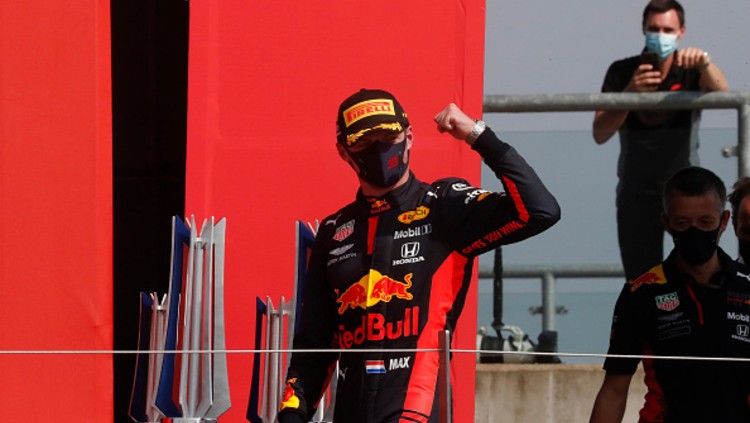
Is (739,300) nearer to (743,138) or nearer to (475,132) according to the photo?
(475,132)

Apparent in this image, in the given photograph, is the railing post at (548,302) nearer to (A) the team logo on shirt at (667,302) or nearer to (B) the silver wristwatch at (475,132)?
(A) the team logo on shirt at (667,302)

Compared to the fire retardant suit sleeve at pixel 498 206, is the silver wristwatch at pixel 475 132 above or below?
above

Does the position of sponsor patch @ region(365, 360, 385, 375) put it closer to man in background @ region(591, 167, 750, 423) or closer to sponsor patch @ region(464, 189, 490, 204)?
sponsor patch @ region(464, 189, 490, 204)

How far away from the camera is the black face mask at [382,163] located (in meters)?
3.97

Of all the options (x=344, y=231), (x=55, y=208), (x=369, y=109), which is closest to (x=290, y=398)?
(x=344, y=231)

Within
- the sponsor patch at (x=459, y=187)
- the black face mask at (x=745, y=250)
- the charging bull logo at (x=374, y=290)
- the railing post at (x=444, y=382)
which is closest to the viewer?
the railing post at (x=444, y=382)

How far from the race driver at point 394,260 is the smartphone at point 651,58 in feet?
5.02

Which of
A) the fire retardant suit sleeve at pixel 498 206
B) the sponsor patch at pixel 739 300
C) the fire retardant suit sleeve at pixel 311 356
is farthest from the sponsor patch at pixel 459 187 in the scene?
the sponsor patch at pixel 739 300

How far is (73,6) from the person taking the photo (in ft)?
16.6

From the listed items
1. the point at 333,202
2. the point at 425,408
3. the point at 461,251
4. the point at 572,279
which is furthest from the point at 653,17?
the point at 425,408

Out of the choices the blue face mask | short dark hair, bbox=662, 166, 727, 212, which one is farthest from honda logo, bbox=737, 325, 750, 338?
the blue face mask

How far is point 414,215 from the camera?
4.02 meters

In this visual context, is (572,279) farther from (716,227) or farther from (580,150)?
(716,227)

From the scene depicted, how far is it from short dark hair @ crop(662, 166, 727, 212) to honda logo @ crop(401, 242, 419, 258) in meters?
0.79
